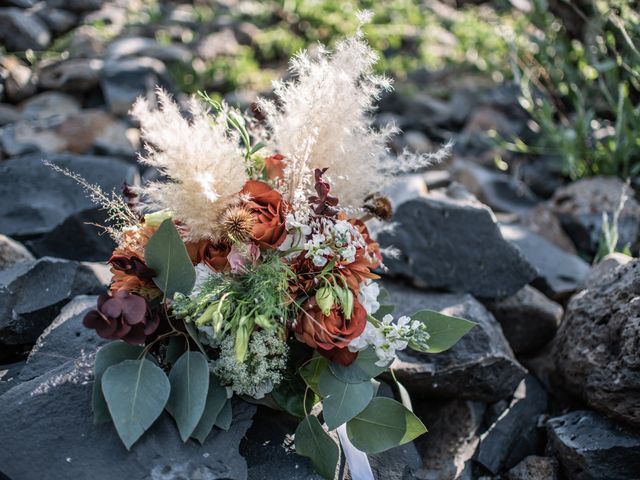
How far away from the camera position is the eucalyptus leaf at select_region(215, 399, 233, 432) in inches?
63.3

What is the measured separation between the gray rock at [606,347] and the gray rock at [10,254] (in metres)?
2.04

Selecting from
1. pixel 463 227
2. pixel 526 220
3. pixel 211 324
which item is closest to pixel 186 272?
pixel 211 324

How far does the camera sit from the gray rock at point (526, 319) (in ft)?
8.64

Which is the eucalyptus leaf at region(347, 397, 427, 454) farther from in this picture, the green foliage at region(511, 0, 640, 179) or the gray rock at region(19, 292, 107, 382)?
the green foliage at region(511, 0, 640, 179)

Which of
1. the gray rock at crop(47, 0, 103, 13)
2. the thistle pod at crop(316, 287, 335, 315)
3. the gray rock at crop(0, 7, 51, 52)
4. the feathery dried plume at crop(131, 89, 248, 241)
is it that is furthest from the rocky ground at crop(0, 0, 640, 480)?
the gray rock at crop(47, 0, 103, 13)

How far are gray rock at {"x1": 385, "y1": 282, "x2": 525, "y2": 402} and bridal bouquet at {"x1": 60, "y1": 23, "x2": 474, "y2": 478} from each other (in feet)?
1.47

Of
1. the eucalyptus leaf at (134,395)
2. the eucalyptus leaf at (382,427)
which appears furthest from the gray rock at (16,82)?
the eucalyptus leaf at (382,427)

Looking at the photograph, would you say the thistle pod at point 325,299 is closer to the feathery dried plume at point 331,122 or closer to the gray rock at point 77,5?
the feathery dried plume at point 331,122

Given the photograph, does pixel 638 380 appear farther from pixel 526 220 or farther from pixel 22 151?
pixel 22 151

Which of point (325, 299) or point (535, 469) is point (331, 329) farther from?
point (535, 469)

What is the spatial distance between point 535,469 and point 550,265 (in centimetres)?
112

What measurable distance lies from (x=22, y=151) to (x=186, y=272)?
2.49m

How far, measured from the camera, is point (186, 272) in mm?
1604

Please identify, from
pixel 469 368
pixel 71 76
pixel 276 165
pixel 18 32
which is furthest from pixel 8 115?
pixel 469 368
